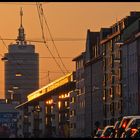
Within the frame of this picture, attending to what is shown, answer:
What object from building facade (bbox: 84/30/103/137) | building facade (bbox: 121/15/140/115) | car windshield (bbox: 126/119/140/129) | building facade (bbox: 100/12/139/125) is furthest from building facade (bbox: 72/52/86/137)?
car windshield (bbox: 126/119/140/129)

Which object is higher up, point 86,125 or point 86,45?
point 86,45

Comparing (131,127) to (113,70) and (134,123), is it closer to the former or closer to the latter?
(134,123)

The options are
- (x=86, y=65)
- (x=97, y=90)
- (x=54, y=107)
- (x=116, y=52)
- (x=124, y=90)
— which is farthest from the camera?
(x=54, y=107)

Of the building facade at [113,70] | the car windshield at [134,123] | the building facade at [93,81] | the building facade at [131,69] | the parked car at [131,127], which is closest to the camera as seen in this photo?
the parked car at [131,127]

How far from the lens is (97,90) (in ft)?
536

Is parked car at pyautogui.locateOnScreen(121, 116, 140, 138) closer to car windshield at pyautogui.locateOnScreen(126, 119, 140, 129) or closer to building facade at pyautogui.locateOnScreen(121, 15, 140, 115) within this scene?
car windshield at pyautogui.locateOnScreen(126, 119, 140, 129)

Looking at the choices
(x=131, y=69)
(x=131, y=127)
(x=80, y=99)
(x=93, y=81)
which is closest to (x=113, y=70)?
(x=131, y=69)

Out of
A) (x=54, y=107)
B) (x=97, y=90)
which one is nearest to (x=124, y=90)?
(x=97, y=90)

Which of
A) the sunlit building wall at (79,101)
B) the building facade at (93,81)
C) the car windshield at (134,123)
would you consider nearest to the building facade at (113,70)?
the building facade at (93,81)

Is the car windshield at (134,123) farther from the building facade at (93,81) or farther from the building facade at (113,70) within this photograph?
the building facade at (93,81)

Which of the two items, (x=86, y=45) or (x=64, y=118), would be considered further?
(x=64, y=118)

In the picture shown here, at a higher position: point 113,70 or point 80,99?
point 113,70

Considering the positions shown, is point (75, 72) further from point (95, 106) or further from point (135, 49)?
point (135, 49)

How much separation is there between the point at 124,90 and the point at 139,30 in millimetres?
11820
